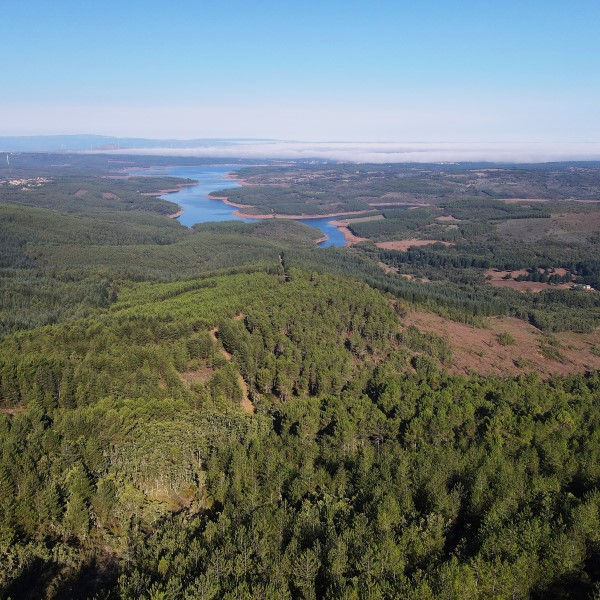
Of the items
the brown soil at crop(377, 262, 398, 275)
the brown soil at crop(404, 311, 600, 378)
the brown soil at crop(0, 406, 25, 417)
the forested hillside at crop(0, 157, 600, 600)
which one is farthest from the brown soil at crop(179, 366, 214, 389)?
the brown soil at crop(377, 262, 398, 275)

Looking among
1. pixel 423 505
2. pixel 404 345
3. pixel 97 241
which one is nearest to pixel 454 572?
pixel 423 505

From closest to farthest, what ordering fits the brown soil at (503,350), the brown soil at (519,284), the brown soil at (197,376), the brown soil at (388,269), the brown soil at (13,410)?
the brown soil at (13,410) < the brown soil at (197,376) < the brown soil at (503,350) < the brown soil at (519,284) < the brown soil at (388,269)

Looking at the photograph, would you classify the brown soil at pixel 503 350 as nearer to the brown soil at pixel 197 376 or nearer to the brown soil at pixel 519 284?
the brown soil at pixel 197 376

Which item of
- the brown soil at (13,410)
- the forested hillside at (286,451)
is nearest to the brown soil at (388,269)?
the forested hillside at (286,451)

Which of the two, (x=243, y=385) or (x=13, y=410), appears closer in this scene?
(x=13, y=410)

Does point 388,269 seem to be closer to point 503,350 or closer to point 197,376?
point 503,350

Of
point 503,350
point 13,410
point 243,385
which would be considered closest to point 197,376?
point 243,385

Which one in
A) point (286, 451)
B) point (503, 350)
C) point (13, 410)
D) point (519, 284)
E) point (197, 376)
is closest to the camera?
point (286, 451)
